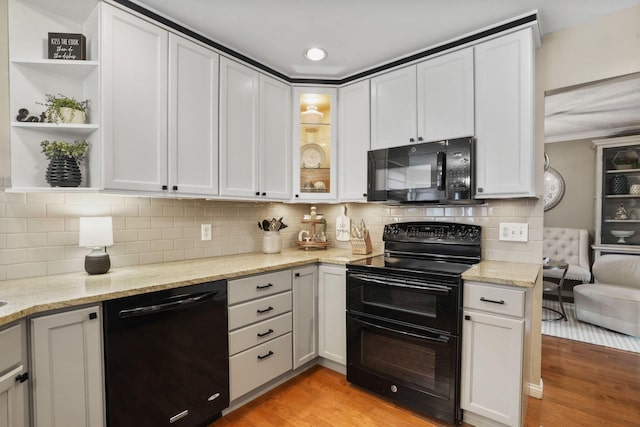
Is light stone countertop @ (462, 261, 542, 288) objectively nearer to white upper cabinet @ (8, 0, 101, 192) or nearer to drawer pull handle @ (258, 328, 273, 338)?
drawer pull handle @ (258, 328, 273, 338)

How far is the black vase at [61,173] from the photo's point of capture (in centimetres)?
163

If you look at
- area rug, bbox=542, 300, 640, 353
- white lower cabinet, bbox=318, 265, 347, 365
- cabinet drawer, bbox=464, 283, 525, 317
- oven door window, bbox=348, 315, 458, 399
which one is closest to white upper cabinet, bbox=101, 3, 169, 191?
white lower cabinet, bbox=318, 265, 347, 365

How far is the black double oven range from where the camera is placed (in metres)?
1.82

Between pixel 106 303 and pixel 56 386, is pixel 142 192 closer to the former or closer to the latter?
pixel 106 303

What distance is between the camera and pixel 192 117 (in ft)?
6.74

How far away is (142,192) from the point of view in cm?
183

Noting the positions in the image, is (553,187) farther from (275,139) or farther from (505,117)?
(275,139)

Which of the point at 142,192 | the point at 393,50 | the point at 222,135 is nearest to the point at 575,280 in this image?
the point at 393,50

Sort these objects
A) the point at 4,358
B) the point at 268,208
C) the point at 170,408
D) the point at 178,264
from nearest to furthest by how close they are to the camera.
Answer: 1. the point at 4,358
2. the point at 170,408
3. the point at 178,264
4. the point at 268,208

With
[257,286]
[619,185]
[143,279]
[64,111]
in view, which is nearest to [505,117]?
[257,286]

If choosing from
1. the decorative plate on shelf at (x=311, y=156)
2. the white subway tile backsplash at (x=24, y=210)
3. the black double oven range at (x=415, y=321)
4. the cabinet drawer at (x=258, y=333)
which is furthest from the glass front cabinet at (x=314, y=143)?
the white subway tile backsplash at (x=24, y=210)

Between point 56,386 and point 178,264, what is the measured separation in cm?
95

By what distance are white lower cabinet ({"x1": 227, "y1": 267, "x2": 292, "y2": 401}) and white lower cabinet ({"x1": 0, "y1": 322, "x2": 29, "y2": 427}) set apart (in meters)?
0.91

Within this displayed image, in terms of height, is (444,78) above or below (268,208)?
above
